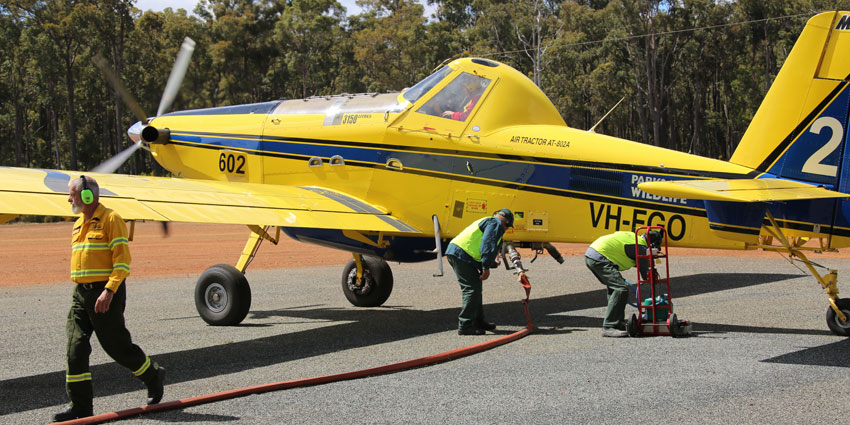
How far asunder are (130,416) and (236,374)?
1823mm

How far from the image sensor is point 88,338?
630cm

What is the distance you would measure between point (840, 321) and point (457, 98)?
19.1 ft

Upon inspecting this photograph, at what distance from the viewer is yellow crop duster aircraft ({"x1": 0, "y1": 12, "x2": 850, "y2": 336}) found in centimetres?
922

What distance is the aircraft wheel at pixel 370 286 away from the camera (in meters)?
13.4

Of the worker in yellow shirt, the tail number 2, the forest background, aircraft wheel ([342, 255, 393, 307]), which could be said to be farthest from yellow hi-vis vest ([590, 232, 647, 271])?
the forest background

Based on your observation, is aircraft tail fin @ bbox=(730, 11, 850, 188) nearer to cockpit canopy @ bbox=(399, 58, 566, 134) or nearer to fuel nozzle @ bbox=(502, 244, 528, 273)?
cockpit canopy @ bbox=(399, 58, 566, 134)

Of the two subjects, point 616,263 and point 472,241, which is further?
point 472,241

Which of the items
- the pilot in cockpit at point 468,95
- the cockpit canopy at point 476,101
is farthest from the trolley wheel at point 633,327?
the pilot in cockpit at point 468,95

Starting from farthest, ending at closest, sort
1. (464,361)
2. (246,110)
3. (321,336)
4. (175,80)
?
(175,80) < (246,110) < (321,336) < (464,361)

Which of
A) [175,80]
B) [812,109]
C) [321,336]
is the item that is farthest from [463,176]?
[175,80]

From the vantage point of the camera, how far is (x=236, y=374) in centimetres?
804

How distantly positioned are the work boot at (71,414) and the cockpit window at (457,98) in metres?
6.72

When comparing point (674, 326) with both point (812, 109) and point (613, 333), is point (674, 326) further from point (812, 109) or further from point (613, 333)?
point (812, 109)

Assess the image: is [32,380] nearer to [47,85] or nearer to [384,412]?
[384,412]
